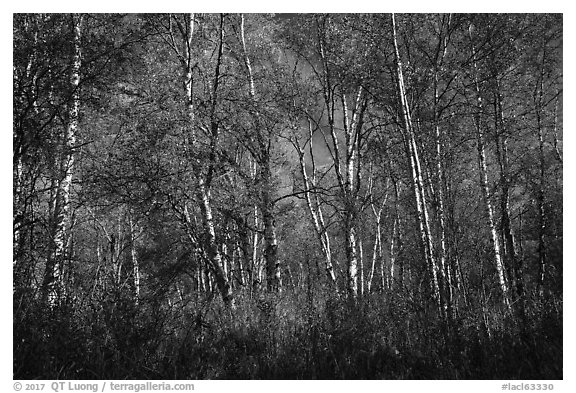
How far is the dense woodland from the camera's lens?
3.41 m

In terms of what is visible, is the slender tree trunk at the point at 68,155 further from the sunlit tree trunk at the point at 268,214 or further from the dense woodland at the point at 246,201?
the sunlit tree trunk at the point at 268,214

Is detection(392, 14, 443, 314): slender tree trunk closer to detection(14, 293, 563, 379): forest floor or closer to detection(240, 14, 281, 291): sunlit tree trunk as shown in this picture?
detection(14, 293, 563, 379): forest floor

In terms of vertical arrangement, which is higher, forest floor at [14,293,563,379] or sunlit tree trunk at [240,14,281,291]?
sunlit tree trunk at [240,14,281,291]

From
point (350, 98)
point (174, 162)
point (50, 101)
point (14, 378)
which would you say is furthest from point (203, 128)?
point (350, 98)

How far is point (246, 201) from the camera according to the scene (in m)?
6.05

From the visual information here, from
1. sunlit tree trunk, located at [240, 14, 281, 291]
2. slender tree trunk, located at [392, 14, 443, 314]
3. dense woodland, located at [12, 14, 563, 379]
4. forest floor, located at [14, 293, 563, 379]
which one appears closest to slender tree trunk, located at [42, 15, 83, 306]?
dense woodland, located at [12, 14, 563, 379]

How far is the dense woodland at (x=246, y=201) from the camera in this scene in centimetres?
341

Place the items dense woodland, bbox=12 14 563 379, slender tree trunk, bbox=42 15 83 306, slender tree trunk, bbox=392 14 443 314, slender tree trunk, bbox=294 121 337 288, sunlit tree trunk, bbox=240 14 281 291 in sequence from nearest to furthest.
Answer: dense woodland, bbox=12 14 563 379 < slender tree trunk, bbox=392 14 443 314 < slender tree trunk, bbox=42 15 83 306 < sunlit tree trunk, bbox=240 14 281 291 < slender tree trunk, bbox=294 121 337 288

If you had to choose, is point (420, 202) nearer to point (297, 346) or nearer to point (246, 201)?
point (297, 346)

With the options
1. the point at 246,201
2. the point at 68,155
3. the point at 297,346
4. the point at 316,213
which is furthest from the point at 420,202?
the point at 68,155

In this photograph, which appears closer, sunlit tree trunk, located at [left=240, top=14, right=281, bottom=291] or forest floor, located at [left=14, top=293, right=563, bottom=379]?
forest floor, located at [left=14, top=293, right=563, bottom=379]

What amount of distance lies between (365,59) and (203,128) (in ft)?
11.6
